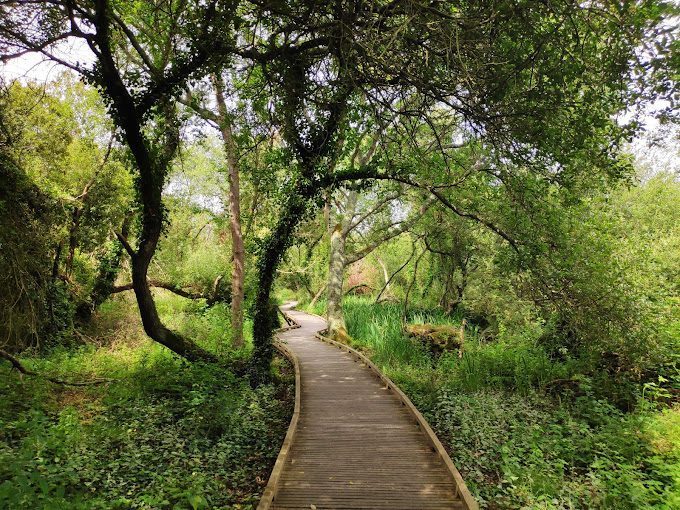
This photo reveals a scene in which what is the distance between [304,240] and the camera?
33.7 ft

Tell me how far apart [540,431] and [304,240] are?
6398 mm

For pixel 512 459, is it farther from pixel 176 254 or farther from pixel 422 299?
pixel 176 254

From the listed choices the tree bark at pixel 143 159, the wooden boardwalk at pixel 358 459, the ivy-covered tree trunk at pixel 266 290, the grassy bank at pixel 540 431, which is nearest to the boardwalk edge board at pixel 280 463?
the wooden boardwalk at pixel 358 459

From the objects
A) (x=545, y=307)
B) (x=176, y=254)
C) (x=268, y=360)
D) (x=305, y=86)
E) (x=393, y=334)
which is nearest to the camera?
(x=305, y=86)

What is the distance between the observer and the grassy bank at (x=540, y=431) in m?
5.39

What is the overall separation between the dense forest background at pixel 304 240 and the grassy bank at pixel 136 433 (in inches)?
2.0

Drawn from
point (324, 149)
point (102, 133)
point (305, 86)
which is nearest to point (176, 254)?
point (102, 133)

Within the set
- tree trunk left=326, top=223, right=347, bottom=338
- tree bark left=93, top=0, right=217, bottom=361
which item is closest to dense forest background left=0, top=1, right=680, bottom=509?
tree bark left=93, top=0, right=217, bottom=361

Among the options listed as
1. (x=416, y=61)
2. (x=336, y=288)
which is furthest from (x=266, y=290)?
(x=336, y=288)

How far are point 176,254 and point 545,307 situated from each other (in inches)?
787

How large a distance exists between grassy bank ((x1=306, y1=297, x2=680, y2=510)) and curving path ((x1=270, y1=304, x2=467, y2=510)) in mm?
746

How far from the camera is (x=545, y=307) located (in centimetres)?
825

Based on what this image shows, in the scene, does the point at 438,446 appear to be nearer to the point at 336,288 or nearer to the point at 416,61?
the point at 416,61

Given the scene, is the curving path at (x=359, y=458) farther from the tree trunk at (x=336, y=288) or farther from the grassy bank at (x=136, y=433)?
the tree trunk at (x=336, y=288)
